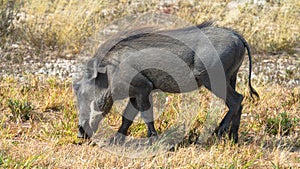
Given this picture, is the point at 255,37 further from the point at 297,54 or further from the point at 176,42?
the point at 176,42

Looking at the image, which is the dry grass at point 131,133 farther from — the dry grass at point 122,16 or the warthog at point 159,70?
the dry grass at point 122,16

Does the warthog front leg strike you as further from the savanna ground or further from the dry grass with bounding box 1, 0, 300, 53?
the dry grass with bounding box 1, 0, 300, 53

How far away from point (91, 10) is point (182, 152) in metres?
5.06

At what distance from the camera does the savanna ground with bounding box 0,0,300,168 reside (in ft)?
15.6

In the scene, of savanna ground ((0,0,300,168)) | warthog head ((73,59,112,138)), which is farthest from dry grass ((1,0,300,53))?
warthog head ((73,59,112,138))

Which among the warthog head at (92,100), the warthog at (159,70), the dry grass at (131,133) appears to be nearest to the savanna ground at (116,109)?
the dry grass at (131,133)

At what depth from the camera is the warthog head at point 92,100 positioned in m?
5.14

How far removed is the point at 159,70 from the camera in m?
5.00

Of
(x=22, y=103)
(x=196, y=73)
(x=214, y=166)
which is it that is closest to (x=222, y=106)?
(x=196, y=73)

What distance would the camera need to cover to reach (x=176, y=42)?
16.4ft

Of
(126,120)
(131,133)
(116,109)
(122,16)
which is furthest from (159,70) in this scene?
(122,16)

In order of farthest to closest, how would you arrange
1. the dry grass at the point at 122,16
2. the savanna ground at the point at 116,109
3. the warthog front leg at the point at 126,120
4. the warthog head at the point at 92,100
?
the dry grass at the point at 122,16 < the warthog front leg at the point at 126,120 < the warthog head at the point at 92,100 < the savanna ground at the point at 116,109

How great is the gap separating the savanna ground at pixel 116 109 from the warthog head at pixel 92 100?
6.4 inches

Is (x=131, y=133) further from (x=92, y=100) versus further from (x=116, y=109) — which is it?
(x=92, y=100)
